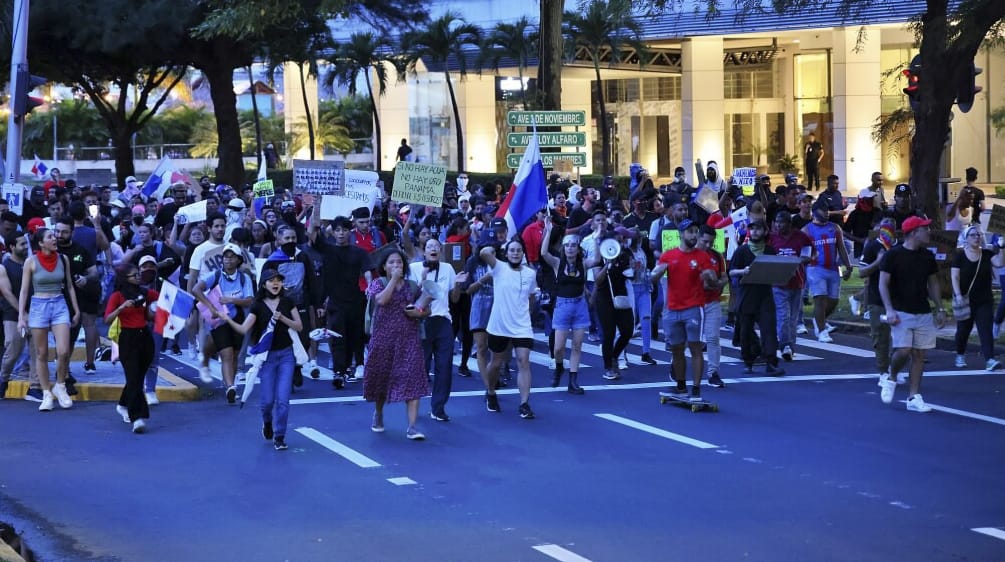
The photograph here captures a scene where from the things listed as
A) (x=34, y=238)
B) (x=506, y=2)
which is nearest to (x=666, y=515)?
(x=34, y=238)

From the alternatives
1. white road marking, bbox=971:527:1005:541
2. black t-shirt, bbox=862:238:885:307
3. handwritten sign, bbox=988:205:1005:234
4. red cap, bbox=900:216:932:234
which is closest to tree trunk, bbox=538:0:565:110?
black t-shirt, bbox=862:238:885:307

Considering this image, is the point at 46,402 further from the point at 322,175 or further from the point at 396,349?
the point at 322,175

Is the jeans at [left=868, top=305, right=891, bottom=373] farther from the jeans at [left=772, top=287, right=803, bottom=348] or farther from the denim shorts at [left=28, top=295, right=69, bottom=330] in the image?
the denim shorts at [left=28, top=295, right=69, bottom=330]

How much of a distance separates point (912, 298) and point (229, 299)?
21.7 ft

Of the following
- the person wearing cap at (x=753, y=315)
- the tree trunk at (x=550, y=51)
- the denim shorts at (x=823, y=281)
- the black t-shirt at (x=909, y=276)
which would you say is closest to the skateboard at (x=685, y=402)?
the black t-shirt at (x=909, y=276)

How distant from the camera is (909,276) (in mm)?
13188

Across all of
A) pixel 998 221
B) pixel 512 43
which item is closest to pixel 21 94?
pixel 998 221

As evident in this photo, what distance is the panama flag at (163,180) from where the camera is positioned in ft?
84.7

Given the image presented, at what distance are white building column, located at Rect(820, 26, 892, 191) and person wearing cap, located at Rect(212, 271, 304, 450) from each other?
32955mm

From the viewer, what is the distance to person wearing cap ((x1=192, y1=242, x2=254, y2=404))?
14055 mm

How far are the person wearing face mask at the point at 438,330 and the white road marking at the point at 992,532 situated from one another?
5478 millimetres

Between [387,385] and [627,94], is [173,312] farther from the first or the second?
[627,94]

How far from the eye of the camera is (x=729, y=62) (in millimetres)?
48969

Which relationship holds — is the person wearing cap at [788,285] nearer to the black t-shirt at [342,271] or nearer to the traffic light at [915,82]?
the black t-shirt at [342,271]
